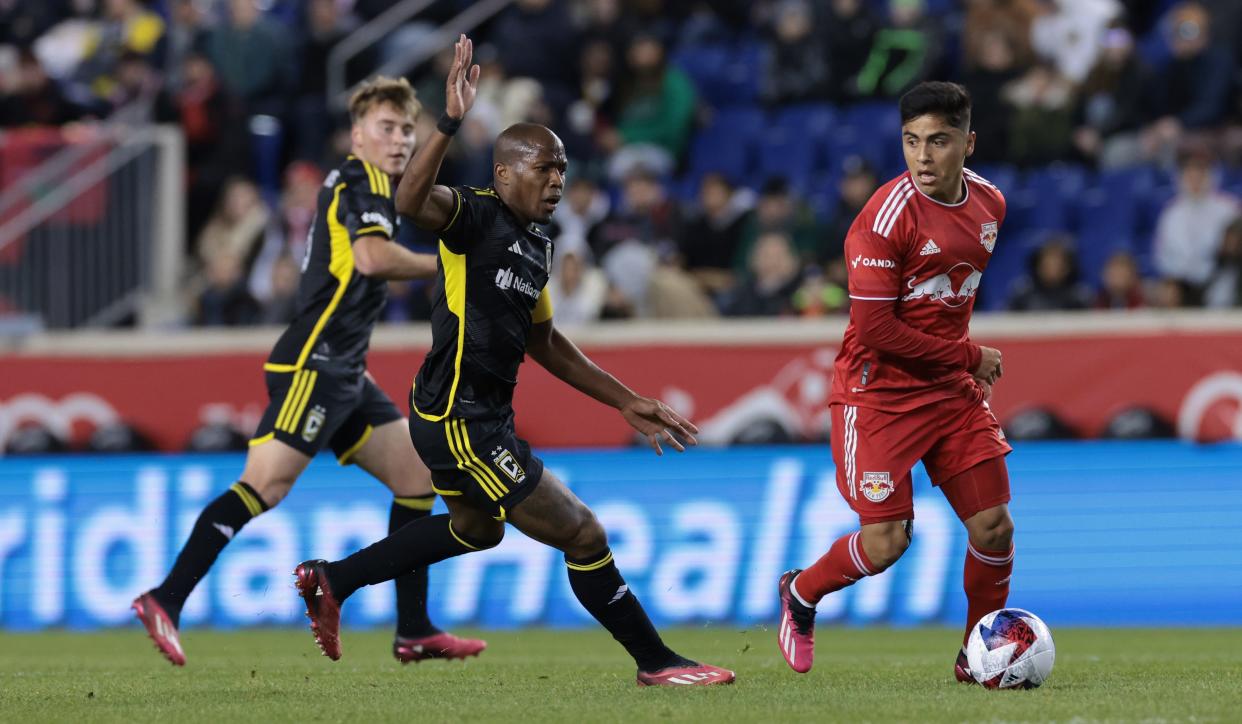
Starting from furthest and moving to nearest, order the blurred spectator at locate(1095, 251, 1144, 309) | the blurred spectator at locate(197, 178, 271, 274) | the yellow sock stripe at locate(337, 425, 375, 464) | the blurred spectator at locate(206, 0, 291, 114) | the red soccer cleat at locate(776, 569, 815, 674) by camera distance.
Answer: the blurred spectator at locate(206, 0, 291, 114) < the blurred spectator at locate(197, 178, 271, 274) < the blurred spectator at locate(1095, 251, 1144, 309) < the yellow sock stripe at locate(337, 425, 375, 464) < the red soccer cleat at locate(776, 569, 815, 674)

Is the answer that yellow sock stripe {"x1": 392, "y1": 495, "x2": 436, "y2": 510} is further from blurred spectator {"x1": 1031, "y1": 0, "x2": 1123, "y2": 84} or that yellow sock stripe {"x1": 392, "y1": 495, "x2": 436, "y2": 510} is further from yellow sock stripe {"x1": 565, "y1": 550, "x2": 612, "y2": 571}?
blurred spectator {"x1": 1031, "y1": 0, "x2": 1123, "y2": 84}

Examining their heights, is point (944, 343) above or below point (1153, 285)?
above

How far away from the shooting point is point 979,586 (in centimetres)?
727

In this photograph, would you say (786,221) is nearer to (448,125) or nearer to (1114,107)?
(1114,107)

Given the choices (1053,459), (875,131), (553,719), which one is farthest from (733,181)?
(553,719)

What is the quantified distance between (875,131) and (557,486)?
9.67 meters

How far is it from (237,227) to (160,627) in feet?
26.7

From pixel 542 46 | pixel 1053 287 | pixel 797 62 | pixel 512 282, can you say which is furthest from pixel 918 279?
pixel 542 46

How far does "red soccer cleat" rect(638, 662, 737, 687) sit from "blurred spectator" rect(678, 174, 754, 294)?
25.9 ft

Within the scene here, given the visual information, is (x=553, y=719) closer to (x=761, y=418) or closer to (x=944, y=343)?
(x=944, y=343)

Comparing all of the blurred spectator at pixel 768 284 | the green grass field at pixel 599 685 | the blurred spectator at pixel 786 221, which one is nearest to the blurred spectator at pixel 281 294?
the blurred spectator at pixel 768 284

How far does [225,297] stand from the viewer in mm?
14961

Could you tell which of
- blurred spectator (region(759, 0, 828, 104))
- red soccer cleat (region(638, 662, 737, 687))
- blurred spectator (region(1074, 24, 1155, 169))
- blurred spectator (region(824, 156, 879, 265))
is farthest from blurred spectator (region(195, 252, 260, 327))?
red soccer cleat (region(638, 662, 737, 687))

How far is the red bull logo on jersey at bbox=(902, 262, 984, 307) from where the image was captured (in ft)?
23.2
